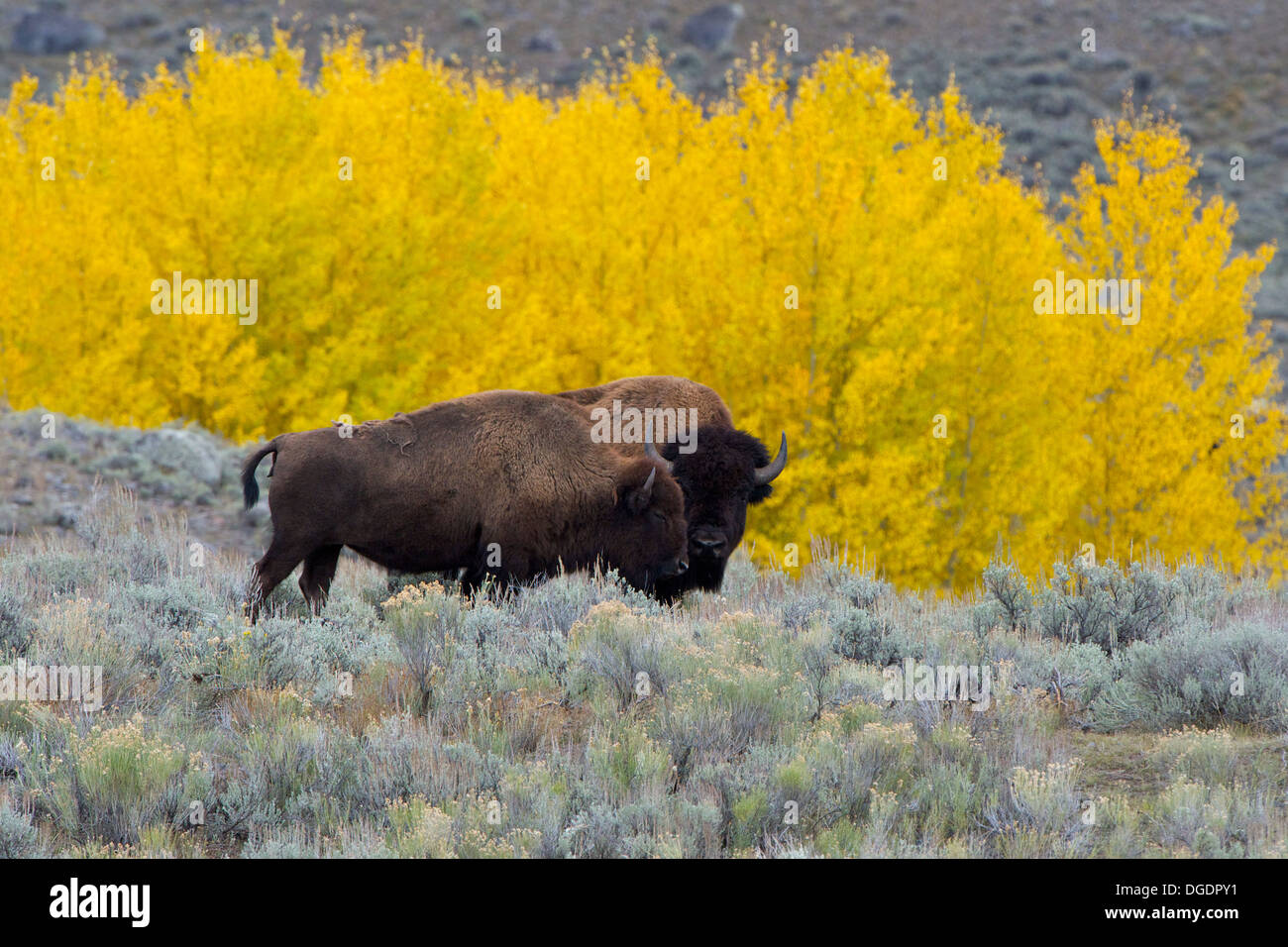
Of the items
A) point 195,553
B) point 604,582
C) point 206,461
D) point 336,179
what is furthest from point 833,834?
point 336,179

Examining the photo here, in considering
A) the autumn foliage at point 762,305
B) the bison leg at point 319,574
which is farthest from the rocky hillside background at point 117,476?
the bison leg at point 319,574

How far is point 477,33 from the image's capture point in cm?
6328

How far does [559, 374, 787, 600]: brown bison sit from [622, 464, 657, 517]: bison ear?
0.22 meters

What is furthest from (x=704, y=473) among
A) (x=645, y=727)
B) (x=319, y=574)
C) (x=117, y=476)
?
(x=117, y=476)

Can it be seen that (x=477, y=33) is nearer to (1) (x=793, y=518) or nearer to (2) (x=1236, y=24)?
(2) (x=1236, y=24)

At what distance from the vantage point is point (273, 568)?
6906 millimetres

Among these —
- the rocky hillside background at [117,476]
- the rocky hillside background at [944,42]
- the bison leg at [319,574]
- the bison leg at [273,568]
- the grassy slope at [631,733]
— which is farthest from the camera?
the rocky hillside background at [944,42]

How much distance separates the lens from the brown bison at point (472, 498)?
6.96 m

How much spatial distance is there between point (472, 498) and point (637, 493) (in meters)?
1.09

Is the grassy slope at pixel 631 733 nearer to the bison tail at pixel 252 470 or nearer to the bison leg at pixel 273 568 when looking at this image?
the bison leg at pixel 273 568

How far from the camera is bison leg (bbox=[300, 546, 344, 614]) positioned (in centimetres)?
728

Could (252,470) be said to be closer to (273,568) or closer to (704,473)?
(273,568)

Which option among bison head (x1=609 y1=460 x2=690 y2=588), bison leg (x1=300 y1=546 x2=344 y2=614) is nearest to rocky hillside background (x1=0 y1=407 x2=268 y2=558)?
bison leg (x1=300 y1=546 x2=344 y2=614)

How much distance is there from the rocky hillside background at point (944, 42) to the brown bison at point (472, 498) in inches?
1668
